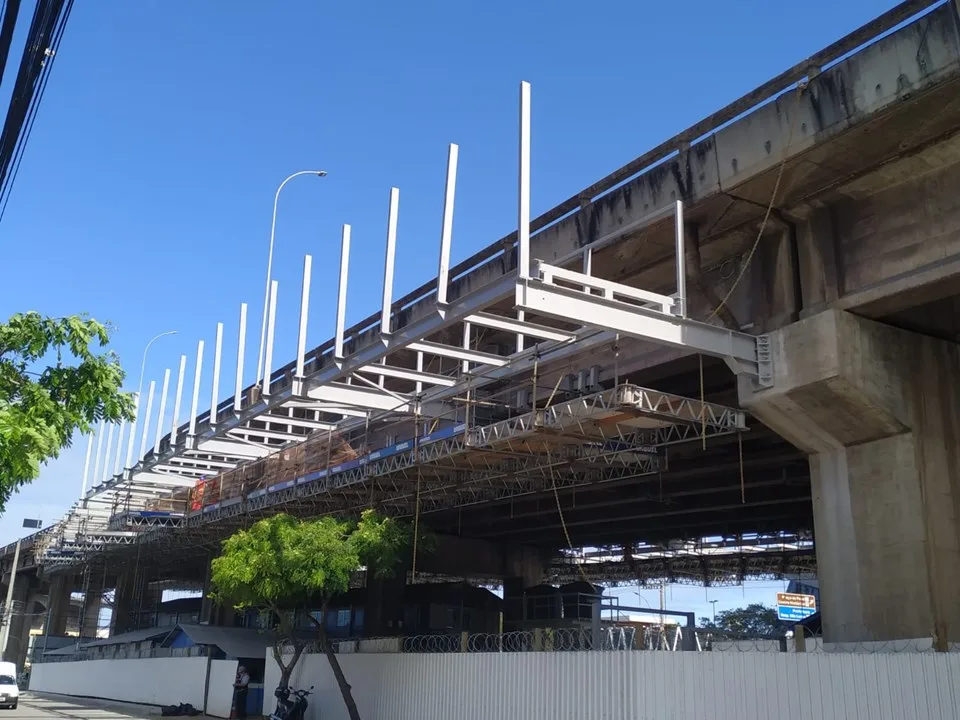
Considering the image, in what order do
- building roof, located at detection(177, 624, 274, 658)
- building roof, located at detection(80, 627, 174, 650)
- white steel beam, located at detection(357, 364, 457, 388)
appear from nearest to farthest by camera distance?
white steel beam, located at detection(357, 364, 457, 388) < building roof, located at detection(177, 624, 274, 658) < building roof, located at detection(80, 627, 174, 650)

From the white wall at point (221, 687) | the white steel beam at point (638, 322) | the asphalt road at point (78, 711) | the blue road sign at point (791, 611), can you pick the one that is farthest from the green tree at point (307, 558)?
the blue road sign at point (791, 611)

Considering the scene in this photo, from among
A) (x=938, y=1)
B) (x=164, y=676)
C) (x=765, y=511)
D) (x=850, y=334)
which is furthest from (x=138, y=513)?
(x=938, y=1)

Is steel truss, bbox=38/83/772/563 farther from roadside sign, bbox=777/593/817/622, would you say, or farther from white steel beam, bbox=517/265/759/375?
roadside sign, bbox=777/593/817/622

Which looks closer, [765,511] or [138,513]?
[765,511]

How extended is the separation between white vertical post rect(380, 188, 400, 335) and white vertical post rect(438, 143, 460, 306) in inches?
63.3

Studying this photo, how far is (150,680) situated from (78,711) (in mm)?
4434

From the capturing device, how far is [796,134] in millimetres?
14320

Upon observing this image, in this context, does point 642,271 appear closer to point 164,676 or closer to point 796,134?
point 796,134

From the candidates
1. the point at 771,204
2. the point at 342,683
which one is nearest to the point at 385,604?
the point at 342,683

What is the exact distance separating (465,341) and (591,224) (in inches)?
134

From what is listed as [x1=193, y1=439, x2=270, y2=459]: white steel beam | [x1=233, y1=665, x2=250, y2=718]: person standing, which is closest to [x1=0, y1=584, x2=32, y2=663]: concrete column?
[x1=233, y1=665, x2=250, y2=718]: person standing

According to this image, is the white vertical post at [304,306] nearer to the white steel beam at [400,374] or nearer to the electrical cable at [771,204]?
the white steel beam at [400,374]

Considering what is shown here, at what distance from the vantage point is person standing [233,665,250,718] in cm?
2922

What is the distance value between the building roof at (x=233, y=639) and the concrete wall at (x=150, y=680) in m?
0.75
